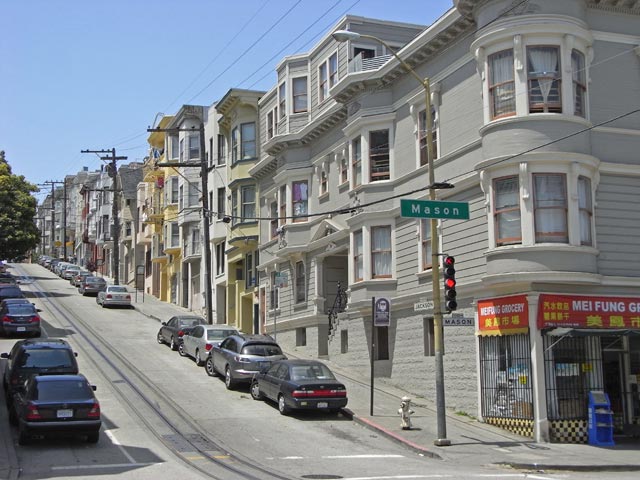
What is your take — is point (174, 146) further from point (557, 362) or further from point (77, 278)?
point (557, 362)

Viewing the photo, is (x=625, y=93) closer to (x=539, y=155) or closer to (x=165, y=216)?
(x=539, y=155)

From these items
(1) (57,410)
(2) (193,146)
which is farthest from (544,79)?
(2) (193,146)

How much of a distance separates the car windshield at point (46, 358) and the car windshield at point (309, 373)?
246 inches

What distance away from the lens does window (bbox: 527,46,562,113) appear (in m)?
21.4

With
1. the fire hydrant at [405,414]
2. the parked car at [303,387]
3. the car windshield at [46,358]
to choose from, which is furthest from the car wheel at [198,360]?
the fire hydrant at [405,414]

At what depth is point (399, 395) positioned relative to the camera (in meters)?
26.0

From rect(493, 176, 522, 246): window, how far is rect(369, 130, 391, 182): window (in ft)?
23.0

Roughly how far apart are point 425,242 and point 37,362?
482 inches

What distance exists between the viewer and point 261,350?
88.1 ft

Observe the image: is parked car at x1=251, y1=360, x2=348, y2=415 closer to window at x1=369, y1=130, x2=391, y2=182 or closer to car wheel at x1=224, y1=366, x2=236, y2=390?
car wheel at x1=224, y1=366, x2=236, y2=390

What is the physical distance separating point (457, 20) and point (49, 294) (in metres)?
45.0

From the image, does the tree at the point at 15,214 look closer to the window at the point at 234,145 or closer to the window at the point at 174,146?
the window at the point at 174,146

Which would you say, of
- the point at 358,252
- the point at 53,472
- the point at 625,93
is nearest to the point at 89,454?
the point at 53,472

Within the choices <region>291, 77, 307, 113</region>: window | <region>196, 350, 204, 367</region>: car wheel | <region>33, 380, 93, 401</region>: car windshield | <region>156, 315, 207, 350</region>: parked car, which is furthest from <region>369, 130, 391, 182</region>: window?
<region>33, 380, 93, 401</region>: car windshield
